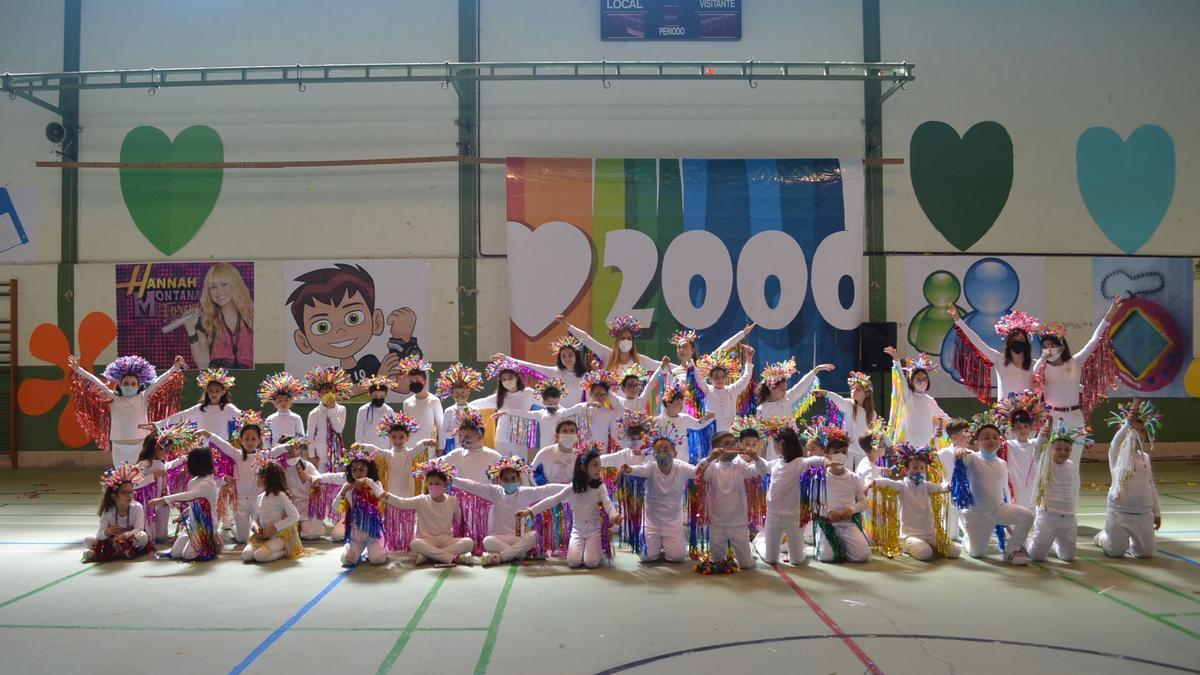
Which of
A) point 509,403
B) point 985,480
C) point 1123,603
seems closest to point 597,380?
point 509,403

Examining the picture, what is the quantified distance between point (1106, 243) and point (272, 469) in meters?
9.49

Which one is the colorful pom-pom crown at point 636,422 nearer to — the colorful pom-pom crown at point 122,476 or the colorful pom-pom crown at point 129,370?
the colorful pom-pom crown at point 122,476

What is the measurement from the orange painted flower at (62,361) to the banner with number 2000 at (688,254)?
16.0 feet

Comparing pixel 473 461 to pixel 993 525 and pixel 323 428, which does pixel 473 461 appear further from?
pixel 993 525

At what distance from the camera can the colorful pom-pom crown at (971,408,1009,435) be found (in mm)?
Answer: 5785

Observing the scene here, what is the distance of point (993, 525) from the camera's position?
5465 millimetres

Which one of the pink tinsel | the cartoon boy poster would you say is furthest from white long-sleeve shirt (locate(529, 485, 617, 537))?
the cartoon boy poster

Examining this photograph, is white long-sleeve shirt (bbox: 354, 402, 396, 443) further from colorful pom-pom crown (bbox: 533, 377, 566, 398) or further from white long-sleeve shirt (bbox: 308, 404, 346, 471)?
colorful pom-pom crown (bbox: 533, 377, 566, 398)

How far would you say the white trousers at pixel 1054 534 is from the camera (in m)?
5.34

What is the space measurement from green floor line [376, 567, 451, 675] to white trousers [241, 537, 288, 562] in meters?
1.18

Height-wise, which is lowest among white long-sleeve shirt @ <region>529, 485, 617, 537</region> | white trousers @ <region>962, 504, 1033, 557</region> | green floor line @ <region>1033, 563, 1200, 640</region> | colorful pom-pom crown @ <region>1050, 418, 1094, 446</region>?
green floor line @ <region>1033, 563, 1200, 640</region>

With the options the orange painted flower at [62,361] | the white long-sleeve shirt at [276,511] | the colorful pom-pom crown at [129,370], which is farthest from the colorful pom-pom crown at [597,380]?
the orange painted flower at [62,361]

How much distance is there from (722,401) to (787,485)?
1.53 metres

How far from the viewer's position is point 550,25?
995 cm
